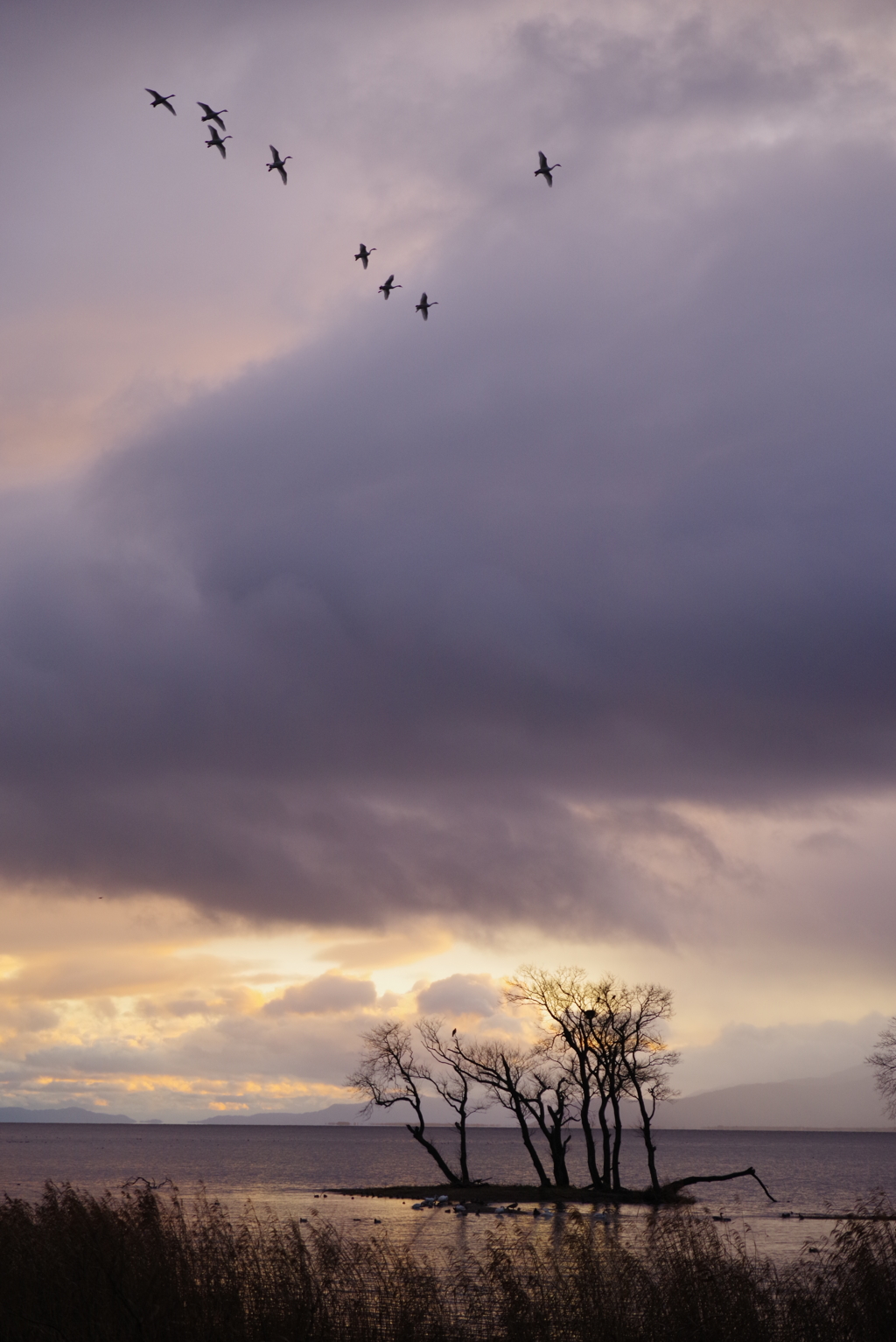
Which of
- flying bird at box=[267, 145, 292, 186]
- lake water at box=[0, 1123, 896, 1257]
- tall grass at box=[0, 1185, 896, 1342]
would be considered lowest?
lake water at box=[0, 1123, 896, 1257]

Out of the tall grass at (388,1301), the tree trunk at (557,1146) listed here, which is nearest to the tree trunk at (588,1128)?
the tree trunk at (557,1146)

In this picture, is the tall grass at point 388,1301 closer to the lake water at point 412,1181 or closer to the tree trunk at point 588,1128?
the lake water at point 412,1181

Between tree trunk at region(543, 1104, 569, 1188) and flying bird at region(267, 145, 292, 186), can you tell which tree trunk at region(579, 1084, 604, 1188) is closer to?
tree trunk at region(543, 1104, 569, 1188)

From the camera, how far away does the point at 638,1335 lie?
72.5 feet

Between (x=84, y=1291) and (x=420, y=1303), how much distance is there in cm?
729

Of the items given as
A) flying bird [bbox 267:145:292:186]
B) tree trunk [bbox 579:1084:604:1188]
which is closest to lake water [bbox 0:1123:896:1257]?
tree trunk [bbox 579:1084:604:1188]

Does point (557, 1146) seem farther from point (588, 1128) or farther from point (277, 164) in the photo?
point (277, 164)

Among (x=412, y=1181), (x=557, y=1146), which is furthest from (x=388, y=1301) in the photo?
(x=412, y=1181)

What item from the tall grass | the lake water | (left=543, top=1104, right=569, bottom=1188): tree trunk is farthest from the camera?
(left=543, top=1104, right=569, bottom=1188): tree trunk

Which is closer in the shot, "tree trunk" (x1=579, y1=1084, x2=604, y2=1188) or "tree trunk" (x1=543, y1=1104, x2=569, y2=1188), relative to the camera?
"tree trunk" (x1=579, y1=1084, x2=604, y2=1188)

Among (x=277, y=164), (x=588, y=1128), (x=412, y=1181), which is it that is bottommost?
(x=412, y=1181)

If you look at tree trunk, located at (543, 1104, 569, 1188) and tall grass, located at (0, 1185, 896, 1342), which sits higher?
tall grass, located at (0, 1185, 896, 1342)

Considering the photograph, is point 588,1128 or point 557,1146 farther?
point 557,1146

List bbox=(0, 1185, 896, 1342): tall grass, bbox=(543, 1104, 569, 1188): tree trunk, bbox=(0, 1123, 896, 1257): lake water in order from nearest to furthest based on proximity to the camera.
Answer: bbox=(0, 1185, 896, 1342): tall grass < bbox=(0, 1123, 896, 1257): lake water < bbox=(543, 1104, 569, 1188): tree trunk
